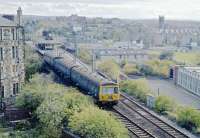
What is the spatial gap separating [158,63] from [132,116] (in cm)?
4268

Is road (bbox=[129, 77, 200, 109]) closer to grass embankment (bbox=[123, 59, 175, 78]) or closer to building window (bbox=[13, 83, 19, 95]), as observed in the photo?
grass embankment (bbox=[123, 59, 175, 78])

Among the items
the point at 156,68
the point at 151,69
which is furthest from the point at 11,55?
the point at 156,68

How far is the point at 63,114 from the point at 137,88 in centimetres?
1952

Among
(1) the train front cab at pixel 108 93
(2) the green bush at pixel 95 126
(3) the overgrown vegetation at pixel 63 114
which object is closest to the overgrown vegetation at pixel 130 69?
(1) the train front cab at pixel 108 93

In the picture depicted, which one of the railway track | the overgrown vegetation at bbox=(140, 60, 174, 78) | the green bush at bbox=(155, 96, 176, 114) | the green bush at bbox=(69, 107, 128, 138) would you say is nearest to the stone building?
the railway track

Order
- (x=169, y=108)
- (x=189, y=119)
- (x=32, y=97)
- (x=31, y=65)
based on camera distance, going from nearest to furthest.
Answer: (x=189, y=119) → (x=32, y=97) → (x=169, y=108) → (x=31, y=65)

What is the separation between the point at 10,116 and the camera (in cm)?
4116

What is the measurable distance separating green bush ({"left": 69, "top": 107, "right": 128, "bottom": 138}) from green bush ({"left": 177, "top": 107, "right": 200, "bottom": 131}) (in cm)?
927

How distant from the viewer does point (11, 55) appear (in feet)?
159

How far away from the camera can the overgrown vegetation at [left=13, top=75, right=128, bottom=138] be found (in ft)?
102

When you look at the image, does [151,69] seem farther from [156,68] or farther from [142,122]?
[142,122]

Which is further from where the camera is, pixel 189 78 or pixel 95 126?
pixel 189 78

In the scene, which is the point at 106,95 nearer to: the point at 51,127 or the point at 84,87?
the point at 84,87

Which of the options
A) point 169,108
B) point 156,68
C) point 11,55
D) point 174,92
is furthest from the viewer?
point 156,68
